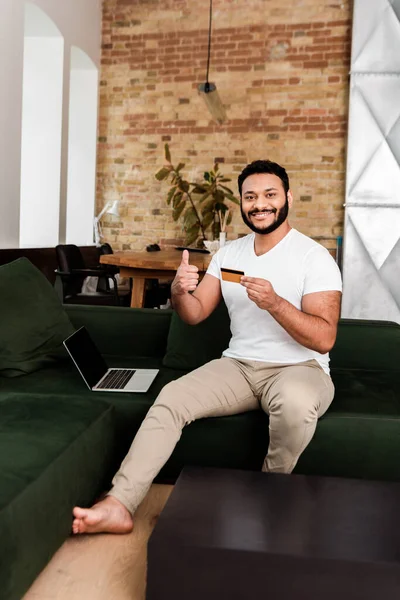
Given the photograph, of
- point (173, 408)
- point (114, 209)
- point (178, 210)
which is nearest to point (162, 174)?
point (178, 210)

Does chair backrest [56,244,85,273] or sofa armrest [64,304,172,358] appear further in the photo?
chair backrest [56,244,85,273]

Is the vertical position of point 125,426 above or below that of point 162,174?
below

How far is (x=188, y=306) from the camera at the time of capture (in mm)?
2611

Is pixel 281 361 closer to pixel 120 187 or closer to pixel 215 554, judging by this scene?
pixel 215 554

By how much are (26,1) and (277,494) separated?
17.8 feet

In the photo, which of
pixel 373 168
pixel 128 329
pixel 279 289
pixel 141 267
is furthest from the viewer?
pixel 373 168

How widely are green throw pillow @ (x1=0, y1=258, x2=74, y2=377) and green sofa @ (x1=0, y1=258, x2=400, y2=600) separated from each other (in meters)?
0.02

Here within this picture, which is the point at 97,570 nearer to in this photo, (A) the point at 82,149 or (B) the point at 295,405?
(B) the point at 295,405

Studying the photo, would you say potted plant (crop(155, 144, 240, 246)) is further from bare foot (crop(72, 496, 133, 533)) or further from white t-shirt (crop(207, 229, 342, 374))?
bare foot (crop(72, 496, 133, 533))

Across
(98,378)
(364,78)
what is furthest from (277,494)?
(364,78)

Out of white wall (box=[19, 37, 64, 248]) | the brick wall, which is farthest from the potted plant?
white wall (box=[19, 37, 64, 248])

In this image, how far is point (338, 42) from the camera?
22.9 feet

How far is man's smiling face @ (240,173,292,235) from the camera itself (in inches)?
101

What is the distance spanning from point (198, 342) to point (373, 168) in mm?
4168
